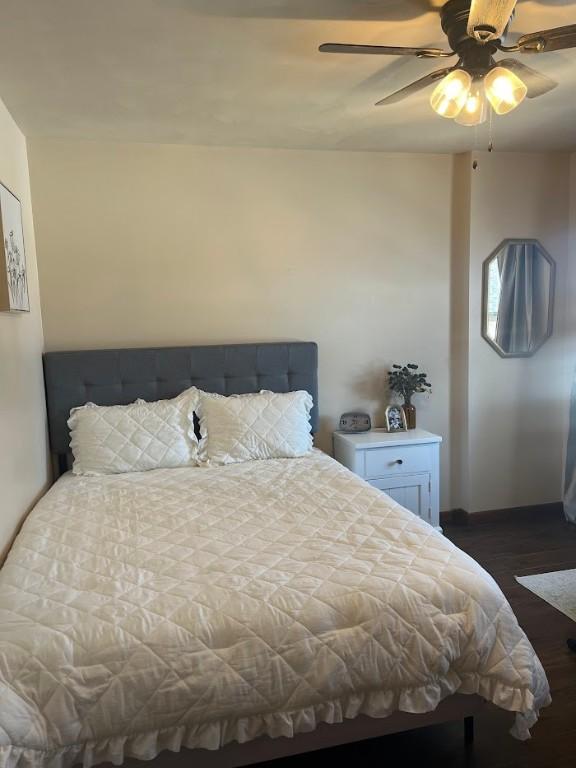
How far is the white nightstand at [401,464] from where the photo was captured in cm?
338

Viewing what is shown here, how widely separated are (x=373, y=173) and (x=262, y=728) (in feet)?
10.3

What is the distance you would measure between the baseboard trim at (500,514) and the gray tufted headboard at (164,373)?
123cm

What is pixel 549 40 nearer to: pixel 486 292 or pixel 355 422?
pixel 486 292

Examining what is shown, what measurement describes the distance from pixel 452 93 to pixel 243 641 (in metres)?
1.83

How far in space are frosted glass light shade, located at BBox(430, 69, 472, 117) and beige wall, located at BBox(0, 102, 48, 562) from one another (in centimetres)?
186

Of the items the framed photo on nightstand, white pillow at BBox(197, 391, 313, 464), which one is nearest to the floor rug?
the framed photo on nightstand

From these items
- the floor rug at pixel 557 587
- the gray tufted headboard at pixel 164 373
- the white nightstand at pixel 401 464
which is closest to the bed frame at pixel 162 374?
the gray tufted headboard at pixel 164 373

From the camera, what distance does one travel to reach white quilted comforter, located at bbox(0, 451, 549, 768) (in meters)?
1.45

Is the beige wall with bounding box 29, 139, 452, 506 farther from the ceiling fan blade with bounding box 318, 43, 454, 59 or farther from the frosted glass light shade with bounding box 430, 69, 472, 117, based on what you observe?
the ceiling fan blade with bounding box 318, 43, 454, 59

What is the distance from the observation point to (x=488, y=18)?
5.12 ft

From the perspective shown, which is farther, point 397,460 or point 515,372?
point 515,372

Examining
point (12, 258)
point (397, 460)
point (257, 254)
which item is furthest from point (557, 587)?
point (12, 258)

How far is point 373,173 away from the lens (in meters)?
3.61

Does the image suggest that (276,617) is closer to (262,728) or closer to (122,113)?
(262,728)
